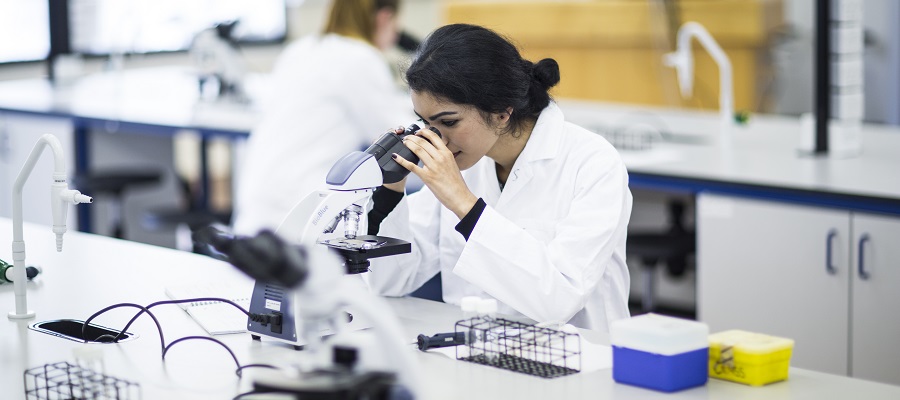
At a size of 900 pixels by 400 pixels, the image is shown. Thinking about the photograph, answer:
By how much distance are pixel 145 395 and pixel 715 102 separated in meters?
4.10

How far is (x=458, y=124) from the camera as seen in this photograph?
6.93 ft

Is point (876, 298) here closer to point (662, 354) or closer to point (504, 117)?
point (504, 117)

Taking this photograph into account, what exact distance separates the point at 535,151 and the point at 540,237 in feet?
0.57

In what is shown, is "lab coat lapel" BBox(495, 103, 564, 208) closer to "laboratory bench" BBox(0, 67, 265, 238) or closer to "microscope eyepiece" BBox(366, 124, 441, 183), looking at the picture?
"microscope eyepiece" BBox(366, 124, 441, 183)

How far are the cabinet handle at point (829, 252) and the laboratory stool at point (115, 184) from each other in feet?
10.1

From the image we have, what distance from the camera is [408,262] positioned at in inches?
89.9

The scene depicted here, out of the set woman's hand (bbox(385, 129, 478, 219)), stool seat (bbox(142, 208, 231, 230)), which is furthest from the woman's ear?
stool seat (bbox(142, 208, 231, 230))

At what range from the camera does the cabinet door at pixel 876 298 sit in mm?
2859

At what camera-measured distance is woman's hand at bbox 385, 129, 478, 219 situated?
202cm

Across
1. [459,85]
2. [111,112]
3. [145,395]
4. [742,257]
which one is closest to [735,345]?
[459,85]

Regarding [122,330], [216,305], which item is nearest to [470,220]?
[216,305]

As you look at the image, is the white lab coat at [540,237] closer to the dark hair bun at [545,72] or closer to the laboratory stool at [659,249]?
the dark hair bun at [545,72]

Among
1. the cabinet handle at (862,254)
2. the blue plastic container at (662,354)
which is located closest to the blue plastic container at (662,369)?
the blue plastic container at (662,354)

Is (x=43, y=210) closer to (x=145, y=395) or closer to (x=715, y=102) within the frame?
(x=715, y=102)
